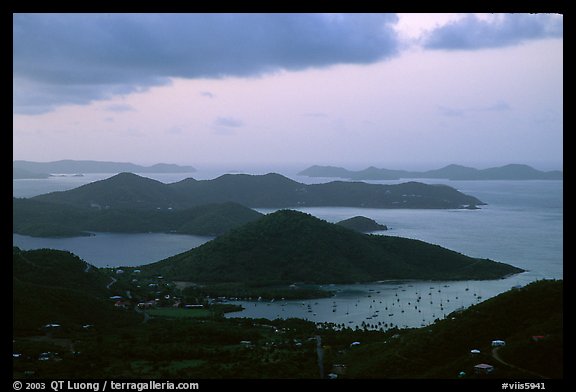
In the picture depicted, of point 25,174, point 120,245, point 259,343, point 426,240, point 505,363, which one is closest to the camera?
point 505,363

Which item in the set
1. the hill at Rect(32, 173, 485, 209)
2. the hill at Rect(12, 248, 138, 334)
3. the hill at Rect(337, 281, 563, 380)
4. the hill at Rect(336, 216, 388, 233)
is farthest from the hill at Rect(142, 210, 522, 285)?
the hill at Rect(32, 173, 485, 209)

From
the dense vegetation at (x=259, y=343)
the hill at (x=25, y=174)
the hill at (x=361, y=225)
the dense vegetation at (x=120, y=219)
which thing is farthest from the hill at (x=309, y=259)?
the hill at (x=25, y=174)

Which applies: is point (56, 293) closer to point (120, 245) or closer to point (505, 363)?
point (505, 363)

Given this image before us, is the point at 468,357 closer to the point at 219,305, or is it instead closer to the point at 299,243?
the point at 219,305

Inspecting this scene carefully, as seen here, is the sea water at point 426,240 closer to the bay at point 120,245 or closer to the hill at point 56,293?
the bay at point 120,245

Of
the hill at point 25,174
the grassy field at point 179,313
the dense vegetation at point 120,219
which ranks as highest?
the hill at point 25,174

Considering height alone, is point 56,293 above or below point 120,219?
below

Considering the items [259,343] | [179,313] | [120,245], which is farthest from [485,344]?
[120,245]
